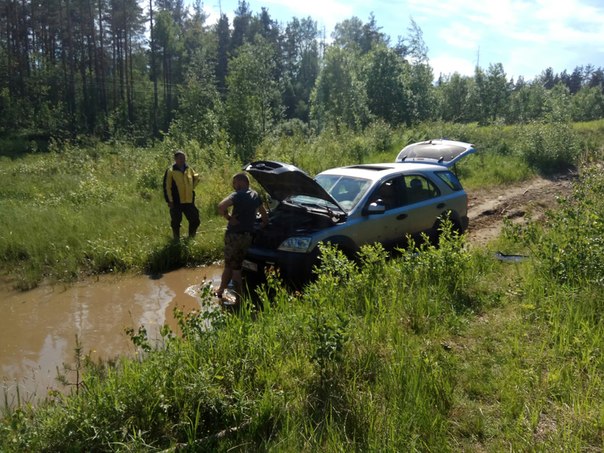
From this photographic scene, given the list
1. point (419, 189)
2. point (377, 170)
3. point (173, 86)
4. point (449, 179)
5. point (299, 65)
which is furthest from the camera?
point (299, 65)

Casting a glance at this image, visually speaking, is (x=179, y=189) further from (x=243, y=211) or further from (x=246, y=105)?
(x=246, y=105)

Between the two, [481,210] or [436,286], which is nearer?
[436,286]

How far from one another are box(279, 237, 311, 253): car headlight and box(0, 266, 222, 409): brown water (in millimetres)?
1683

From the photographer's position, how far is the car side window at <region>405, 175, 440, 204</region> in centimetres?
739

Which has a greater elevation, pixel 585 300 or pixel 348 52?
pixel 348 52

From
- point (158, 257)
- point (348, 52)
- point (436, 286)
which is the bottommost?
point (158, 257)

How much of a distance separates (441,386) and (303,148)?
12.4 meters

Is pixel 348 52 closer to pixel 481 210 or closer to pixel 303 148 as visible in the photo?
pixel 303 148

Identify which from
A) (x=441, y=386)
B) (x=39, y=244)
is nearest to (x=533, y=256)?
(x=441, y=386)

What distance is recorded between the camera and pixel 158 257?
8.22 meters

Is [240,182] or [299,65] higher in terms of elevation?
[299,65]

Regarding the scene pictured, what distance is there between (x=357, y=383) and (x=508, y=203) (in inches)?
419

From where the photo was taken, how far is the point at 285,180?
6.15m

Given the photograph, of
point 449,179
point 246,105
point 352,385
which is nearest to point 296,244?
point 352,385
